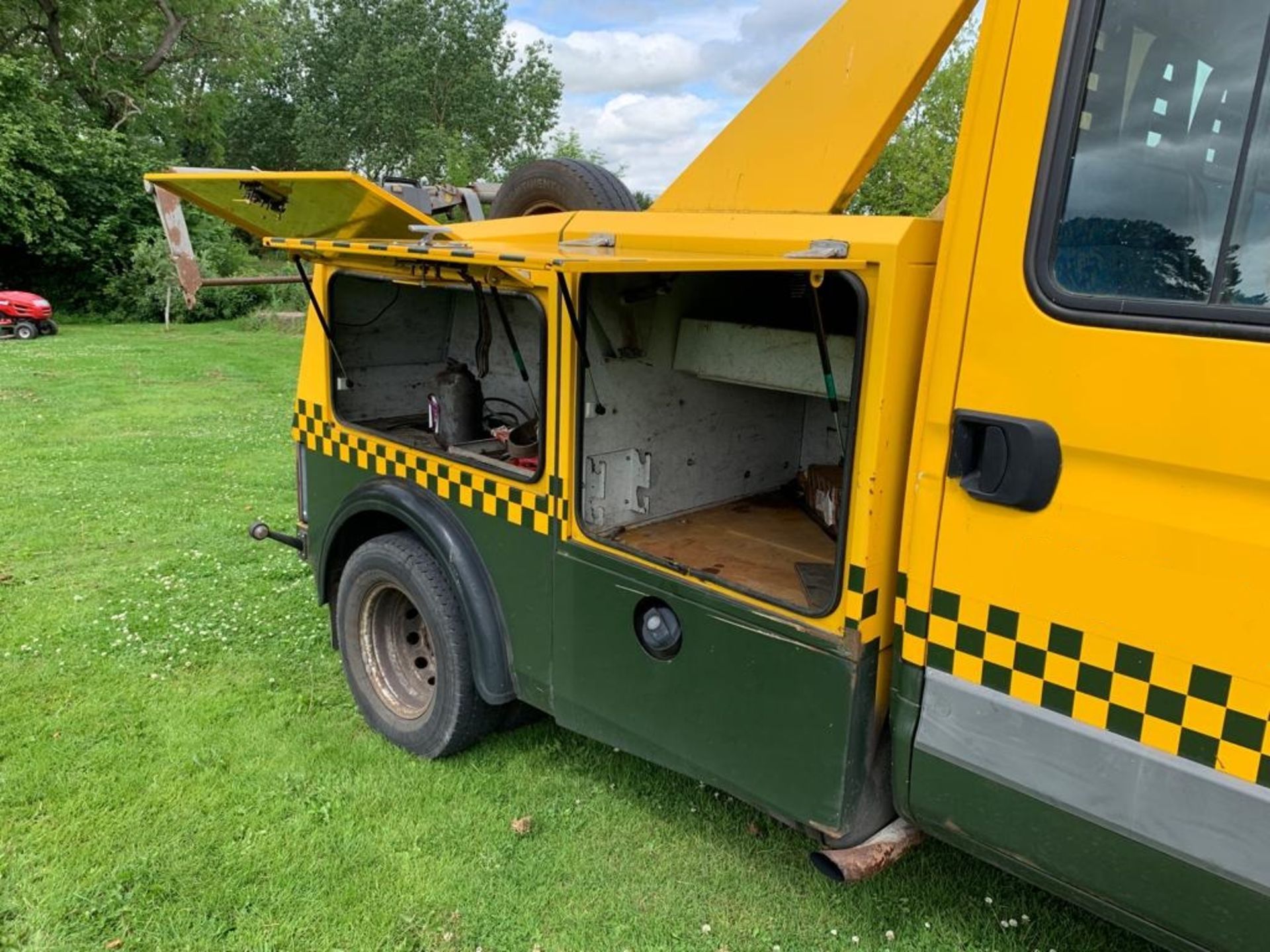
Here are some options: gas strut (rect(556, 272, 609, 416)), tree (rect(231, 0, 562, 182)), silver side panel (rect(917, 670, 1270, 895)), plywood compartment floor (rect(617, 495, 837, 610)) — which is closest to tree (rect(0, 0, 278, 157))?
tree (rect(231, 0, 562, 182))

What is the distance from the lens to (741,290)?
3.18 m

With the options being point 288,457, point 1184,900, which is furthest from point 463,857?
point 288,457

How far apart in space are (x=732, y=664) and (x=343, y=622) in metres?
1.99

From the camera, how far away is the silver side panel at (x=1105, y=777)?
1694mm

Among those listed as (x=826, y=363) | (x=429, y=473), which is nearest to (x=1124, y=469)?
(x=826, y=363)

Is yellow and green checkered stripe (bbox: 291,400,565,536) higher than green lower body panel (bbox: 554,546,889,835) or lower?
higher

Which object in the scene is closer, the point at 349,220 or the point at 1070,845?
the point at 1070,845

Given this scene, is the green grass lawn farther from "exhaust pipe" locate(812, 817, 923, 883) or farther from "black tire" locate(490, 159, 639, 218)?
"black tire" locate(490, 159, 639, 218)

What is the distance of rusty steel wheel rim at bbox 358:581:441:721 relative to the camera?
3.74 metres

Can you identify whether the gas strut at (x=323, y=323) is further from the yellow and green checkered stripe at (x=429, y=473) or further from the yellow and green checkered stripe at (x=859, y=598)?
the yellow and green checkered stripe at (x=859, y=598)

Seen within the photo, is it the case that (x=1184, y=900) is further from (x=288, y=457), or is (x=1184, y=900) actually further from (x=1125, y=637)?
(x=288, y=457)

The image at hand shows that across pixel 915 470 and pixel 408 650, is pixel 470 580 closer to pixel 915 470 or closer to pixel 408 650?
pixel 408 650

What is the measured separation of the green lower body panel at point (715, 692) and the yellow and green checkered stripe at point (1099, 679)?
0.23 metres

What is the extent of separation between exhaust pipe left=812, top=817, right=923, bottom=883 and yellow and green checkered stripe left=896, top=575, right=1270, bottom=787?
55cm
